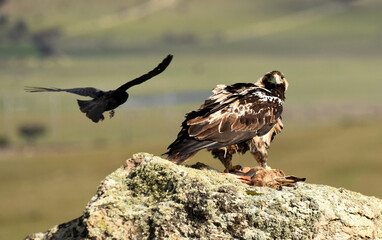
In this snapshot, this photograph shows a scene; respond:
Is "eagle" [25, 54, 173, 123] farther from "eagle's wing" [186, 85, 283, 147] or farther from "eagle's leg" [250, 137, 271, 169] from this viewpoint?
"eagle's leg" [250, 137, 271, 169]

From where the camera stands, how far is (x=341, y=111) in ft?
430

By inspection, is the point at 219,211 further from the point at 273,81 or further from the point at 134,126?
the point at 134,126

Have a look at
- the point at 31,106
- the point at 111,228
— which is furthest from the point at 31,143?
the point at 111,228

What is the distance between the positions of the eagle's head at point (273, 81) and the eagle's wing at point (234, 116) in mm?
566

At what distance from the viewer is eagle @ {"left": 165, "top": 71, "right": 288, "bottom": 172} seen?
29.7 feet

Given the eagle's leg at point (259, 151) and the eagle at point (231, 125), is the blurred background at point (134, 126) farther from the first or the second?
the eagle's leg at point (259, 151)

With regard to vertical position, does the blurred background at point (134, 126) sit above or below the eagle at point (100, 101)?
above

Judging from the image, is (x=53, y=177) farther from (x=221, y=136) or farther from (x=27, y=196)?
(x=221, y=136)

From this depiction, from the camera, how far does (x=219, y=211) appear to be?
7254 millimetres

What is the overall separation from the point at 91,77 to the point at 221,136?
162m

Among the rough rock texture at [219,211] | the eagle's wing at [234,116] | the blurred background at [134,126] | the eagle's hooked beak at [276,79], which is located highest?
the blurred background at [134,126]

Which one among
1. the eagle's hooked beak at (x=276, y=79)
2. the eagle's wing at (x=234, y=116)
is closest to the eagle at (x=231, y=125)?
the eagle's wing at (x=234, y=116)

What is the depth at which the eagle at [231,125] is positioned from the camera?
906 centimetres

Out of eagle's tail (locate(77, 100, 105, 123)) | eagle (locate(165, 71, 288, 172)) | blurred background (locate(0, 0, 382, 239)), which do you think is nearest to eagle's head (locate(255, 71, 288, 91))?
eagle (locate(165, 71, 288, 172))
